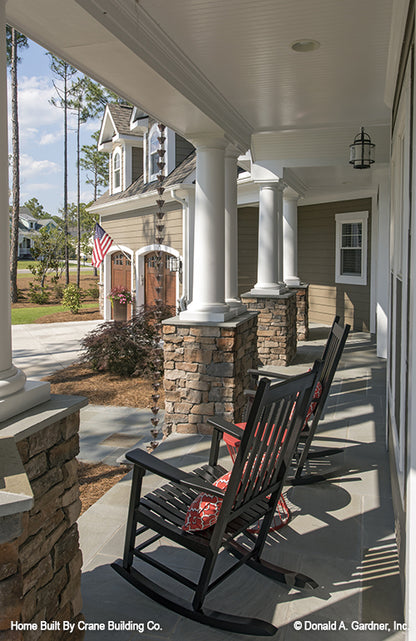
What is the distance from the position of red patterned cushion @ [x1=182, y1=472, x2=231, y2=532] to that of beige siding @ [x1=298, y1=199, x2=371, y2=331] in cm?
977

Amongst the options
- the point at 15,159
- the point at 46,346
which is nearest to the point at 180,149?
the point at 46,346

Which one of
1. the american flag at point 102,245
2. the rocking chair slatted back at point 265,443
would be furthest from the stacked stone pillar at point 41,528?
the american flag at point 102,245

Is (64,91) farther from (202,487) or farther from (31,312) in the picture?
(202,487)

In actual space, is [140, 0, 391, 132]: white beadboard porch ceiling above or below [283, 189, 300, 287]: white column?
above

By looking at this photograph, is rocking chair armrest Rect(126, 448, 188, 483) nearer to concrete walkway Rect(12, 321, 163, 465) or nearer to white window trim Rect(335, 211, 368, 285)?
concrete walkway Rect(12, 321, 163, 465)

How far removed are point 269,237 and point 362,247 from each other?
14.1 ft

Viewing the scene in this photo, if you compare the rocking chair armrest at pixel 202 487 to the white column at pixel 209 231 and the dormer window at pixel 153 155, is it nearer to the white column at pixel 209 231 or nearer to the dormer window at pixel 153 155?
the white column at pixel 209 231

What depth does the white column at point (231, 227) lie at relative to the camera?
573 centimetres

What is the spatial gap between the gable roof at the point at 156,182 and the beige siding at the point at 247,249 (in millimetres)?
2389

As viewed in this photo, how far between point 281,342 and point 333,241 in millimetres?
5321

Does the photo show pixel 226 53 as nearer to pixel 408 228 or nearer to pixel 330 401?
pixel 408 228

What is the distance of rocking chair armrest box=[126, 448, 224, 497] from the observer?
7.06 feet

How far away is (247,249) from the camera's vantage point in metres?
13.8

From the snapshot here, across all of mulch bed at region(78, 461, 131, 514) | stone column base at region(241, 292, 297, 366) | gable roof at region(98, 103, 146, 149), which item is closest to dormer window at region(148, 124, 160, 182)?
gable roof at region(98, 103, 146, 149)
